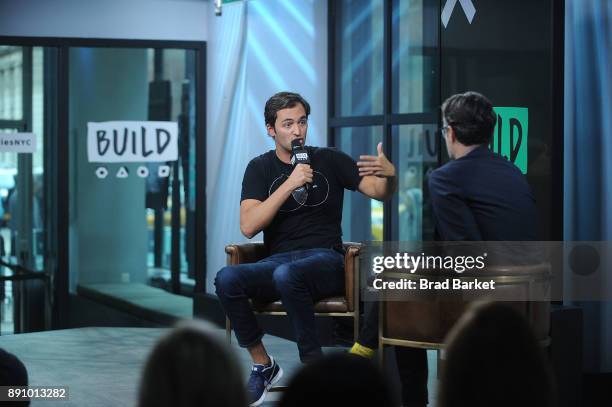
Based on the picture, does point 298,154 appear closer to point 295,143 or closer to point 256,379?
point 295,143

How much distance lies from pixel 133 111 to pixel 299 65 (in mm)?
1308

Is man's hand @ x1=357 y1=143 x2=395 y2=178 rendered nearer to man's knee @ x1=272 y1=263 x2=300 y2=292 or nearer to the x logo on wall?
man's knee @ x1=272 y1=263 x2=300 y2=292

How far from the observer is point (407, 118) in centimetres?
576

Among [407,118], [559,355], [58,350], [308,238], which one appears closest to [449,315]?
[559,355]

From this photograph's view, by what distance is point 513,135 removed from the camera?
4676 mm

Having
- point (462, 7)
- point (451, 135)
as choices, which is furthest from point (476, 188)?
point (462, 7)

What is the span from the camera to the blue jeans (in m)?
4.27

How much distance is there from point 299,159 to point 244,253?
562 millimetres

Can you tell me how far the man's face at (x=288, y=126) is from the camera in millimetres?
4527

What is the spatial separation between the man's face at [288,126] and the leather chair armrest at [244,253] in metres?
0.49

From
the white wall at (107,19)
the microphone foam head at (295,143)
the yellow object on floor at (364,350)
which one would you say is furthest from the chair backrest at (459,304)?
the white wall at (107,19)

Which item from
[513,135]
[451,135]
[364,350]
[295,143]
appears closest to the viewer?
[451,135]

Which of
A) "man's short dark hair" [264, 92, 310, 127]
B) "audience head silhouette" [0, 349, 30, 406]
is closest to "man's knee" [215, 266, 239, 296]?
"man's short dark hair" [264, 92, 310, 127]

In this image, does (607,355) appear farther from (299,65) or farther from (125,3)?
(125,3)
